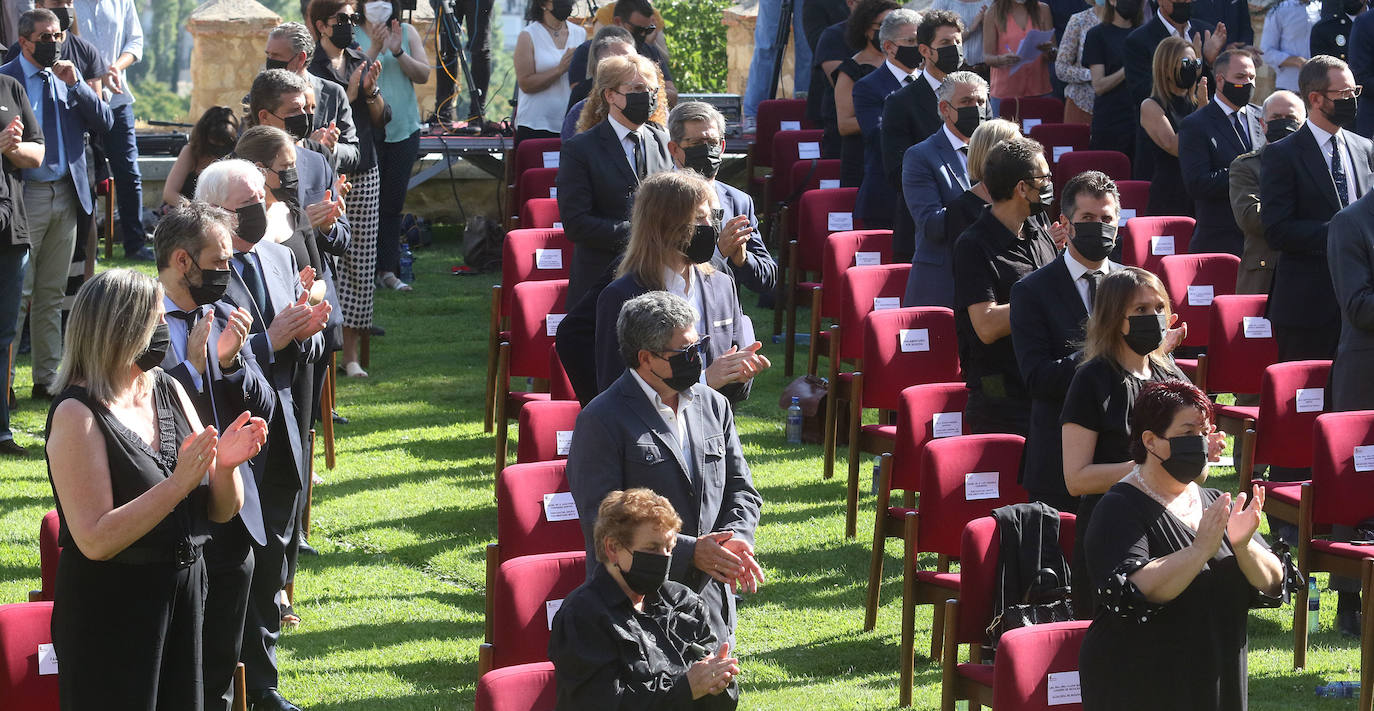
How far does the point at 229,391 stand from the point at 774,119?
763 cm

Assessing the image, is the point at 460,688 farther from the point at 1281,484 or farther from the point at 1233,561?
the point at 1281,484

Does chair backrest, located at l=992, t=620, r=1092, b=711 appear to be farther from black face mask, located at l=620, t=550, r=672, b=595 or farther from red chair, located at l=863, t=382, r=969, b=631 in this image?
red chair, located at l=863, t=382, r=969, b=631

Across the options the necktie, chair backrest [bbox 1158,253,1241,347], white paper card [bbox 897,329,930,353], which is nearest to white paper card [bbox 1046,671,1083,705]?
white paper card [bbox 897,329,930,353]

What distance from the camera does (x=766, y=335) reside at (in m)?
10.7

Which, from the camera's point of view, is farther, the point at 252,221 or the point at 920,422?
the point at 920,422

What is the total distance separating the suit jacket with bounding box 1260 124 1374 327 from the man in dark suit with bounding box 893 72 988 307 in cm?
123

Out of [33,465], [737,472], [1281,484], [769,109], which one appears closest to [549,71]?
[769,109]

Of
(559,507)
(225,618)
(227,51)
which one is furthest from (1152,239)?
(227,51)

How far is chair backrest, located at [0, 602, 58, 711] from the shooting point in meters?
4.26

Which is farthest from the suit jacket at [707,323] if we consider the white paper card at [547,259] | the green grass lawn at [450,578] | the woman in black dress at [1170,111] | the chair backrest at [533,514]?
the woman in black dress at [1170,111]

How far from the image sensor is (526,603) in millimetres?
4598

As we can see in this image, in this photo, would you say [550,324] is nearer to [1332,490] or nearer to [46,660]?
[1332,490]

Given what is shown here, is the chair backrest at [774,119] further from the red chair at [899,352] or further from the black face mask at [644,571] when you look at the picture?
the black face mask at [644,571]

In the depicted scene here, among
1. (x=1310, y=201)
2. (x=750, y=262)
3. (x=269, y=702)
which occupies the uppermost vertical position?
(x=1310, y=201)
